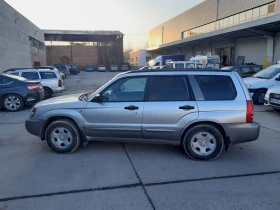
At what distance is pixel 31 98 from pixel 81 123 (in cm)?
580

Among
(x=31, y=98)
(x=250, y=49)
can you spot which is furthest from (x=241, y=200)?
(x=250, y=49)

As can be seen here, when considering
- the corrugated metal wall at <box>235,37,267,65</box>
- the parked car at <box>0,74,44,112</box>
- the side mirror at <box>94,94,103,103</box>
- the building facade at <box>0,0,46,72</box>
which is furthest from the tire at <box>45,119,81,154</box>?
the corrugated metal wall at <box>235,37,267,65</box>

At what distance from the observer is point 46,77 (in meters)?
12.2

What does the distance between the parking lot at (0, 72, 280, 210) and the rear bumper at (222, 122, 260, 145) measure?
0.46 m

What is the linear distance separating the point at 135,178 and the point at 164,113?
1.27 m

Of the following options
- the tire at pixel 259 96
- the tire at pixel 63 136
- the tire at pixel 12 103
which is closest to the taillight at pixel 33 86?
the tire at pixel 12 103

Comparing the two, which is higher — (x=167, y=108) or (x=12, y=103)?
(x=167, y=108)

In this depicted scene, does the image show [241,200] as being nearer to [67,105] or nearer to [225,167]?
[225,167]

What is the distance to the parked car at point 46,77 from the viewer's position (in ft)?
39.2

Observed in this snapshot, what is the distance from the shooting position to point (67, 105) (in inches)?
178

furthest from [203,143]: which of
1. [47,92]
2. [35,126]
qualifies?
[47,92]

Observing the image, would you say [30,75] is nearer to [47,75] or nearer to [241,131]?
[47,75]

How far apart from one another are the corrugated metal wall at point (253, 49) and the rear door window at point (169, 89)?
66.3ft

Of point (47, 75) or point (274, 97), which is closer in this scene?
point (274, 97)
